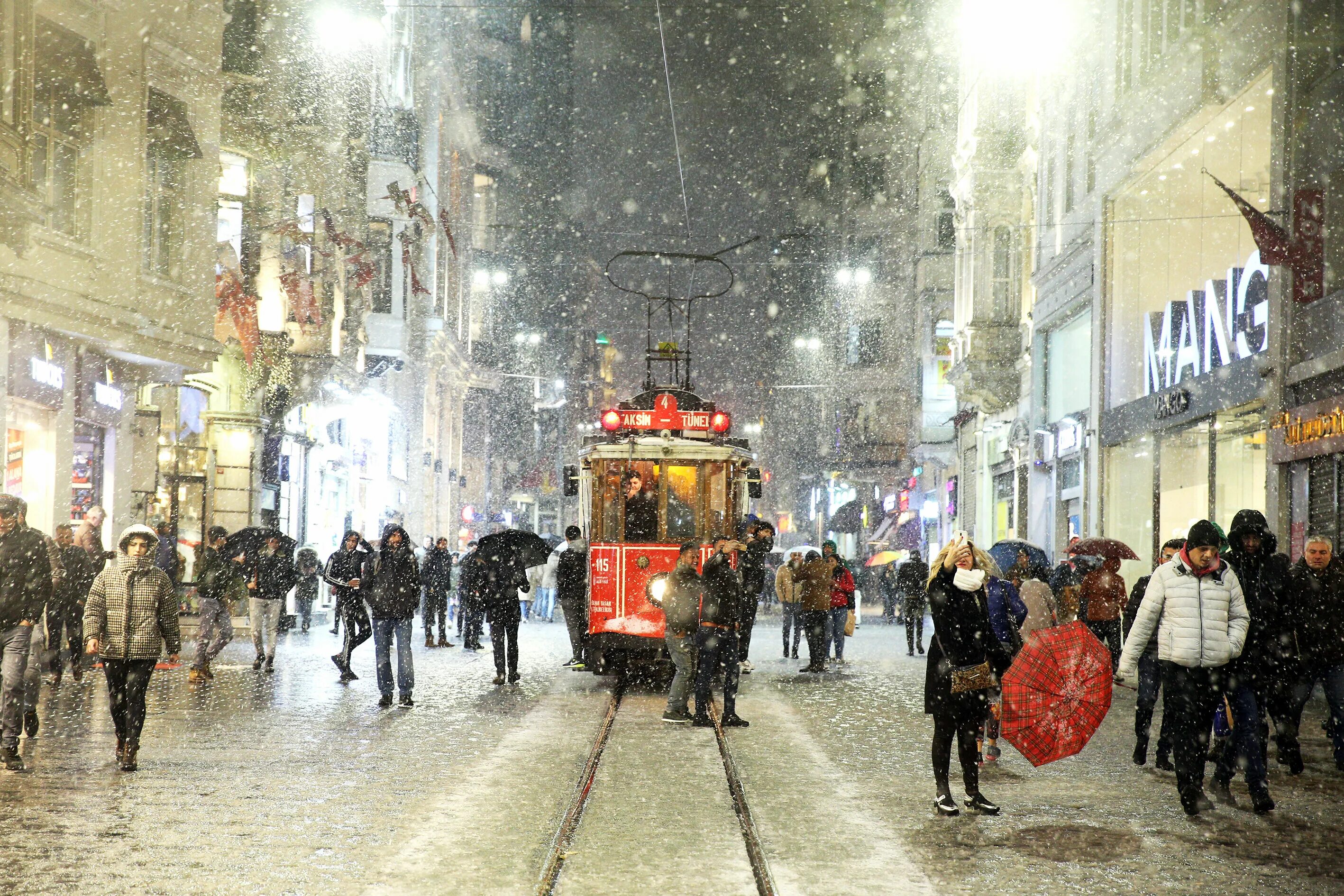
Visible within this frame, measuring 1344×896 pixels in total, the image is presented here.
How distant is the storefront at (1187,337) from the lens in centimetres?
2150

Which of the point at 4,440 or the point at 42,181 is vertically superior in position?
the point at 42,181

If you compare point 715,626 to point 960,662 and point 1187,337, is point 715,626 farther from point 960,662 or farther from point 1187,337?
point 1187,337

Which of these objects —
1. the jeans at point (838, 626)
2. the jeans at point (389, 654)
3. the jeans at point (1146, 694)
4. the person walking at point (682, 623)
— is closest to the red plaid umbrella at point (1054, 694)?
the jeans at point (1146, 694)

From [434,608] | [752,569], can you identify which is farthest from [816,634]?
[434,608]

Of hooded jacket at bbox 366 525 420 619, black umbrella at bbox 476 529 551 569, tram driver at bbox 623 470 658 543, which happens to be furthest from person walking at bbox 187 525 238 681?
tram driver at bbox 623 470 658 543

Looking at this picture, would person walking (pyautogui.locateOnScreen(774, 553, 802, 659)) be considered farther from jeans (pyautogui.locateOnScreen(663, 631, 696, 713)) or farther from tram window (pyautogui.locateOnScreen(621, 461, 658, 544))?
jeans (pyautogui.locateOnScreen(663, 631, 696, 713))

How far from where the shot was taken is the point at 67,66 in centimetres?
1831

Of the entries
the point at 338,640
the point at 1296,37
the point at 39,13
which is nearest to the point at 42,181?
the point at 39,13

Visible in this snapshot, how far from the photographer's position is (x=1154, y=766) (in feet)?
35.7

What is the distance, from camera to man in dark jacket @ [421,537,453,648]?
80.3 ft

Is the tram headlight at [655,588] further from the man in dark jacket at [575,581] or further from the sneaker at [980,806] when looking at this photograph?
the sneaker at [980,806]

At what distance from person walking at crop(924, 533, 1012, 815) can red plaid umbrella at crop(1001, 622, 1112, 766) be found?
0.47 meters

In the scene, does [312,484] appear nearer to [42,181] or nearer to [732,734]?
[42,181]

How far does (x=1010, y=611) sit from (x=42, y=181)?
1462 cm
